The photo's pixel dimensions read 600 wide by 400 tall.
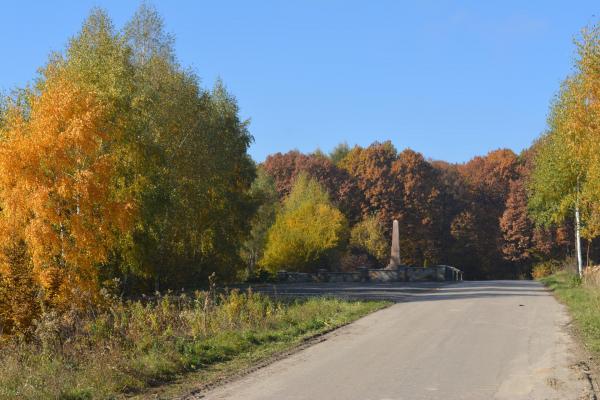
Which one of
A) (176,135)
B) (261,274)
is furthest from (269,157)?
(176,135)

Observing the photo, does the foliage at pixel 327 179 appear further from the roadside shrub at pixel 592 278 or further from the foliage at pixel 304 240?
the roadside shrub at pixel 592 278

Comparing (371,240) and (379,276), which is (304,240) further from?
(371,240)

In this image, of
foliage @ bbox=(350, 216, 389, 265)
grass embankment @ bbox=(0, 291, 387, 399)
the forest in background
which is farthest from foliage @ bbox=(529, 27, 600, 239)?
foliage @ bbox=(350, 216, 389, 265)

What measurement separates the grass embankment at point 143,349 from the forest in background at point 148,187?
0.95m

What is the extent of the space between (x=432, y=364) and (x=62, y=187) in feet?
53.2

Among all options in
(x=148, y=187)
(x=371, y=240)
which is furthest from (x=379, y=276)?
(x=148, y=187)

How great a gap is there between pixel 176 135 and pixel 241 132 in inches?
365

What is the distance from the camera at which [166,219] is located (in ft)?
103

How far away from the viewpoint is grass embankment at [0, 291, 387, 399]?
9.64 m

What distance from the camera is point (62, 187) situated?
22797 mm

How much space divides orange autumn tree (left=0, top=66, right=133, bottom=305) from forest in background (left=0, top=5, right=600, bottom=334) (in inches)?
2.1

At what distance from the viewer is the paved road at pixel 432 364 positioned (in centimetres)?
890

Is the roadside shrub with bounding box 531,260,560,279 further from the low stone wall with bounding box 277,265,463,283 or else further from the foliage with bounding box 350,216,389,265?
the low stone wall with bounding box 277,265,463,283

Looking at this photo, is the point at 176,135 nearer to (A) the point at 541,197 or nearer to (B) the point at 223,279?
(B) the point at 223,279
